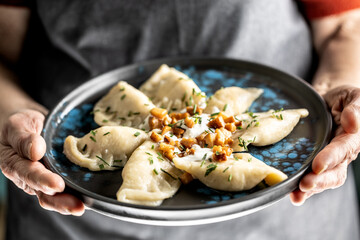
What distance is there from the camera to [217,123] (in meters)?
1.84

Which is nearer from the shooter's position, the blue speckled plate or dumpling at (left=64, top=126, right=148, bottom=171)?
the blue speckled plate

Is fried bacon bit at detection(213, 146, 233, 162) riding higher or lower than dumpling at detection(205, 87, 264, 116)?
higher

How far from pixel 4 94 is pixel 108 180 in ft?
4.17

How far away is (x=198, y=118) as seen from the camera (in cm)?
190

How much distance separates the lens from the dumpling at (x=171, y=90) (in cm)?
214

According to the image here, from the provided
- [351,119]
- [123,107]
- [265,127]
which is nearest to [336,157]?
[351,119]

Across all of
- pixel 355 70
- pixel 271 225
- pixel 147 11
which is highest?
pixel 147 11

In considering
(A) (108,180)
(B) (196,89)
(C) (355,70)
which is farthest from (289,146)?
(C) (355,70)

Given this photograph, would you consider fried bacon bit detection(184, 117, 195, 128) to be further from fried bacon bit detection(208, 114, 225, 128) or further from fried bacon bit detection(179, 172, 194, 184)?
fried bacon bit detection(179, 172, 194, 184)

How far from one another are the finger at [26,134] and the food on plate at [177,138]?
0.53 ft

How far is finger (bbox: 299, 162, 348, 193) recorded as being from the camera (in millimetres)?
1570

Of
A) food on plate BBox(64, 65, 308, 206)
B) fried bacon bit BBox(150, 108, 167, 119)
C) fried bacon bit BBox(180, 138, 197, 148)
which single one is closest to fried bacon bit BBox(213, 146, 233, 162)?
food on plate BBox(64, 65, 308, 206)

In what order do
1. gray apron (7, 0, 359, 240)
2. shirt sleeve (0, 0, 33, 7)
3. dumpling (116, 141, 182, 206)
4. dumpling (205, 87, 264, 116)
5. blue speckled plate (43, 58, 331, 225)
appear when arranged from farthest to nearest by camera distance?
shirt sleeve (0, 0, 33, 7) → gray apron (7, 0, 359, 240) → dumpling (205, 87, 264, 116) → dumpling (116, 141, 182, 206) → blue speckled plate (43, 58, 331, 225)

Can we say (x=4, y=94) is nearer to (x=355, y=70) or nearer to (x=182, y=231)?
(x=182, y=231)
